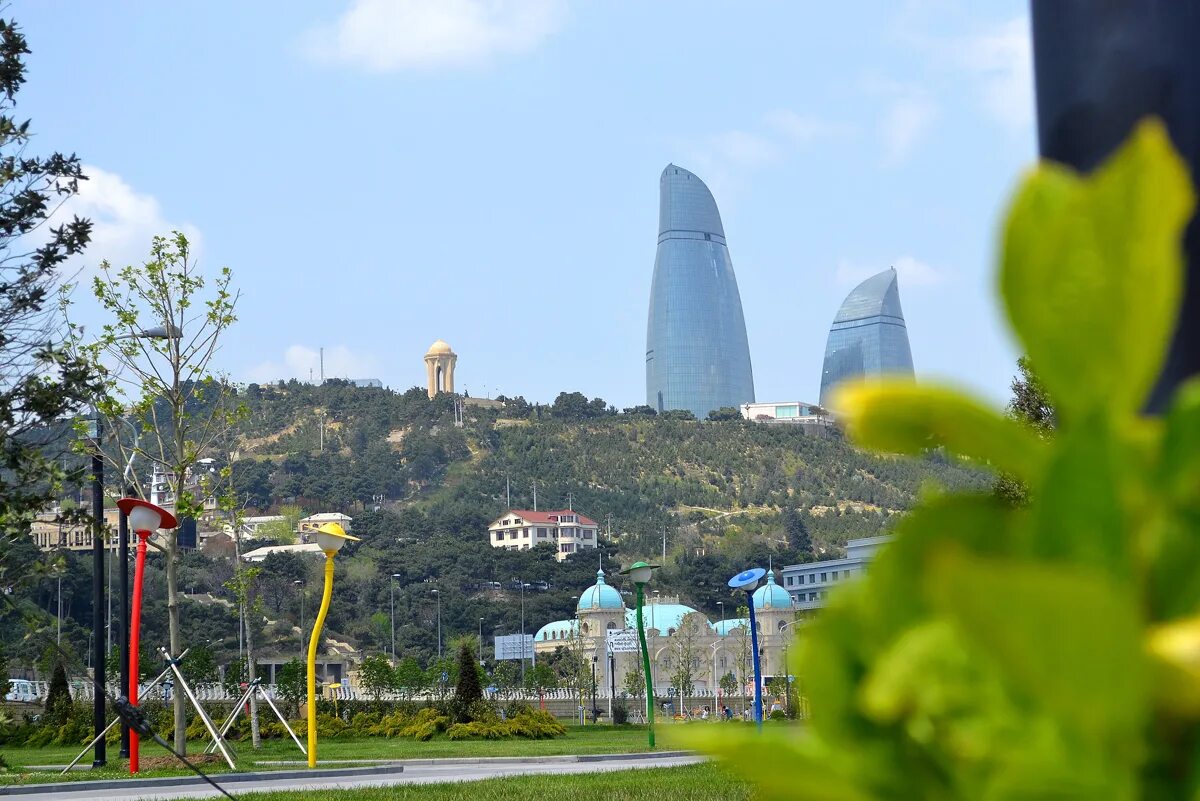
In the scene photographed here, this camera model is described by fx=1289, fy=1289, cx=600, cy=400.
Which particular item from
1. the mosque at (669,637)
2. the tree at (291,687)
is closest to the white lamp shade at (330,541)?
the tree at (291,687)

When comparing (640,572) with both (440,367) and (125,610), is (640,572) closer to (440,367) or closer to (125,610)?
(125,610)

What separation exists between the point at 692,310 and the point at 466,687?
451ft

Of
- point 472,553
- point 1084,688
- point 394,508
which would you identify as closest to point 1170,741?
point 1084,688

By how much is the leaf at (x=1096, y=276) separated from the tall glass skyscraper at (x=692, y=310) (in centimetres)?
16423

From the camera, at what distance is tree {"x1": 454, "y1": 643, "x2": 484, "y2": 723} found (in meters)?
31.2

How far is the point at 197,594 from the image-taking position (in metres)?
80.4

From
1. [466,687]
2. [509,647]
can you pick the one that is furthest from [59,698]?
[509,647]

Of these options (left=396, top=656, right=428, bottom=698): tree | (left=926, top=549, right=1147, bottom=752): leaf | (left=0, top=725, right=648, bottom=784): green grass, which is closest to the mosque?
(left=396, top=656, right=428, bottom=698): tree

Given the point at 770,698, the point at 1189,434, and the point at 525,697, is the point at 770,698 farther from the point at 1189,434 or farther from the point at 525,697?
the point at 1189,434

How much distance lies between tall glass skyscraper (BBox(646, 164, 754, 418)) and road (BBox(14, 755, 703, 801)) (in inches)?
5756

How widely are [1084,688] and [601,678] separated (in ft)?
268

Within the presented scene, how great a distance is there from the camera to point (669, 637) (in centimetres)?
7281

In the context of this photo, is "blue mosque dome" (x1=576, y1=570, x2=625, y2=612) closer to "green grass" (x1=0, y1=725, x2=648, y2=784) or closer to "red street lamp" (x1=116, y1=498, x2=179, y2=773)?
"green grass" (x1=0, y1=725, x2=648, y2=784)

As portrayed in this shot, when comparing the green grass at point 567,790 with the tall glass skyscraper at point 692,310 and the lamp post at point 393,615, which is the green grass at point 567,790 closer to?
the lamp post at point 393,615
